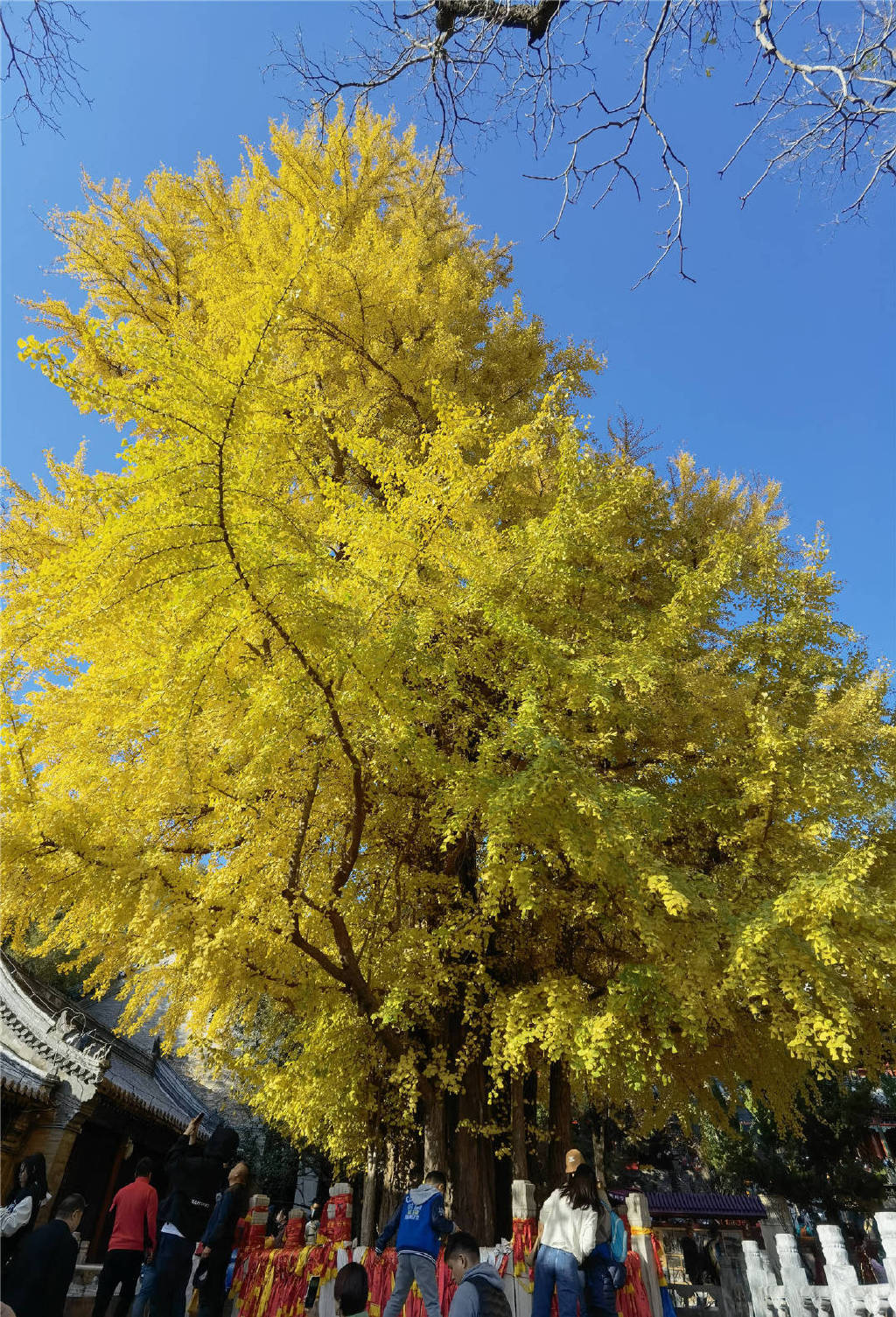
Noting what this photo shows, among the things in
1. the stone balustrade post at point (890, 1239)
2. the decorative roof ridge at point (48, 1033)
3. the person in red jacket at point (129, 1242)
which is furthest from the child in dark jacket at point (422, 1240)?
the decorative roof ridge at point (48, 1033)

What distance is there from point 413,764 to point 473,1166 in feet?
12.1

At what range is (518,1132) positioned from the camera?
6.30 meters

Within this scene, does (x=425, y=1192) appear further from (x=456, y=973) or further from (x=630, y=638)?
(x=630, y=638)

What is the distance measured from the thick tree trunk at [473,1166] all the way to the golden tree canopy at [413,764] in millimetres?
385

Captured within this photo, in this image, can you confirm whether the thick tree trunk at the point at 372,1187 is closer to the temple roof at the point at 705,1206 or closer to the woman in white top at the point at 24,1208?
the woman in white top at the point at 24,1208

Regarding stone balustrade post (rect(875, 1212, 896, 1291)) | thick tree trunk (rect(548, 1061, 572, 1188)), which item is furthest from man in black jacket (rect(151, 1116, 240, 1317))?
stone balustrade post (rect(875, 1212, 896, 1291))

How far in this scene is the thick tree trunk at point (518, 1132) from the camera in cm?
617

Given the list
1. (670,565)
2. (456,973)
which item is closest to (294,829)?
(456,973)

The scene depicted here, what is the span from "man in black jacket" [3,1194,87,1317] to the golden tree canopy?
173 cm

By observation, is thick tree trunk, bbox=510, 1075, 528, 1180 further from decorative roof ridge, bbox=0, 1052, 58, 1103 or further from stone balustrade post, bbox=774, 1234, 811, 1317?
decorative roof ridge, bbox=0, 1052, 58, 1103

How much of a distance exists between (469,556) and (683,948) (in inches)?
132

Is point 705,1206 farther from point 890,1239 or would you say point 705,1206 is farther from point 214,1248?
point 214,1248

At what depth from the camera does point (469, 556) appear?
5711mm

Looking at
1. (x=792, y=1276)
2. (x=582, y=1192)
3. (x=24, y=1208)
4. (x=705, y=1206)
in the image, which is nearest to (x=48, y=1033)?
(x=24, y=1208)
